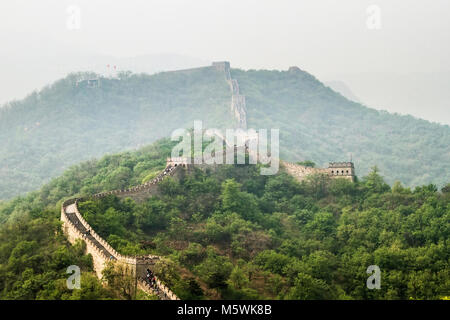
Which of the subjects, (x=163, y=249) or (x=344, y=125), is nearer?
(x=163, y=249)

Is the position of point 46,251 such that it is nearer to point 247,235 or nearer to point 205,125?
point 247,235

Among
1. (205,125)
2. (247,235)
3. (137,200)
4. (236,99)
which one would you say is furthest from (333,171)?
(236,99)

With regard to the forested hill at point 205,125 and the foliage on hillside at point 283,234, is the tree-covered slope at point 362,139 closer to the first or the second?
the forested hill at point 205,125

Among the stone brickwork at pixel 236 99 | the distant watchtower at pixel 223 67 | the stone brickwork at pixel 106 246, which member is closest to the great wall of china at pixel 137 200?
the stone brickwork at pixel 106 246

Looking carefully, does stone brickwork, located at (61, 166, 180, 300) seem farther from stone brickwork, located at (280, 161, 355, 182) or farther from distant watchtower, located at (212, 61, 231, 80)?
distant watchtower, located at (212, 61, 231, 80)
